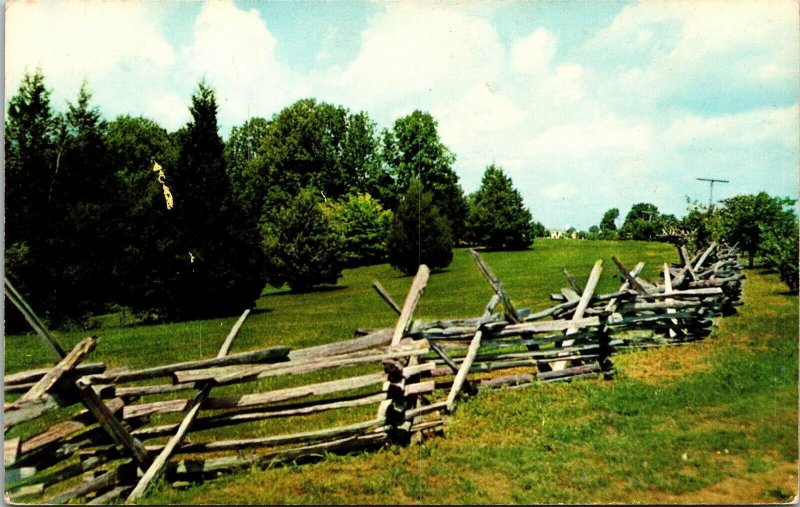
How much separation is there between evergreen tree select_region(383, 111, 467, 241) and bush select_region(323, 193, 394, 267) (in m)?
10.3

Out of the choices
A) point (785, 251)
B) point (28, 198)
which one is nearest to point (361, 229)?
point (28, 198)

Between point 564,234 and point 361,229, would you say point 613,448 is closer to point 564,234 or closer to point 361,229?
point 361,229

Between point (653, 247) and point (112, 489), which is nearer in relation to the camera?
point (112, 489)

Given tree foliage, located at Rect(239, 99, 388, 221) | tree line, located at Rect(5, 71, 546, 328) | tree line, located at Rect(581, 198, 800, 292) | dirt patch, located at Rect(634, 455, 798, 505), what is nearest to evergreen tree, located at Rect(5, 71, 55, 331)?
tree line, located at Rect(5, 71, 546, 328)

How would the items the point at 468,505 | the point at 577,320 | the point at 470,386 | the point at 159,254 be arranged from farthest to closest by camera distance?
the point at 159,254 → the point at 577,320 → the point at 470,386 → the point at 468,505

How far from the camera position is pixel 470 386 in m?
8.02

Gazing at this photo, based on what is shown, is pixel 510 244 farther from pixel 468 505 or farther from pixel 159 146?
pixel 468 505

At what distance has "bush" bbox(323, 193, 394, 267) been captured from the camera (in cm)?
4606

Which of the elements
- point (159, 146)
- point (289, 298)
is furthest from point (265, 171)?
point (289, 298)

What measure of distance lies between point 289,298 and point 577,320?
21.6 m

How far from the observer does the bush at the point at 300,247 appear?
1225 inches

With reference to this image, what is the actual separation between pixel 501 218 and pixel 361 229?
13.4 m

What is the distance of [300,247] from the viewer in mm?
31219

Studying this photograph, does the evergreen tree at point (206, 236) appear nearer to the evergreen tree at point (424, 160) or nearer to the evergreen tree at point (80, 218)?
the evergreen tree at point (80, 218)
